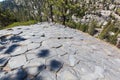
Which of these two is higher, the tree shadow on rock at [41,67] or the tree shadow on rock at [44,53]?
the tree shadow on rock at [44,53]

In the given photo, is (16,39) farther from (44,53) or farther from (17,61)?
(17,61)

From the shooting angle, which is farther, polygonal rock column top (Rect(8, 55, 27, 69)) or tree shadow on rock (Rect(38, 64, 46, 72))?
polygonal rock column top (Rect(8, 55, 27, 69))

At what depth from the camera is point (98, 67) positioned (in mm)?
5824

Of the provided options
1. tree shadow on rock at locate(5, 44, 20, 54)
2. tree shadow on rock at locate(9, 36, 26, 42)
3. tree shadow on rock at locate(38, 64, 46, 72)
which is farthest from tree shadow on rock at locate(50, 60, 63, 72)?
tree shadow on rock at locate(9, 36, 26, 42)

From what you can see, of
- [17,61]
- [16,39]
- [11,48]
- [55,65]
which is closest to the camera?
[55,65]

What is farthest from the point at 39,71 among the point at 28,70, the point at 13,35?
the point at 13,35

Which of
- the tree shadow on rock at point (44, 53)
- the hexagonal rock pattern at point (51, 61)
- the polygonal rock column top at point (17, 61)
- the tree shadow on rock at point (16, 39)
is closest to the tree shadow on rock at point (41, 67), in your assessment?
the hexagonal rock pattern at point (51, 61)

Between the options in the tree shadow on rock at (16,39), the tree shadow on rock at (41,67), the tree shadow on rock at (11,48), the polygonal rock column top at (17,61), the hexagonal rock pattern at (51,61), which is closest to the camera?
the hexagonal rock pattern at (51,61)

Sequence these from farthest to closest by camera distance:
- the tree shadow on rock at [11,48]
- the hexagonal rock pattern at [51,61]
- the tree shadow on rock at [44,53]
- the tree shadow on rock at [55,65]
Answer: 1. the tree shadow on rock at [11,48]
2. the tree shadow on rock at [44,53]
3. the tree shadow on rock at [55,65]
4. the hexagonal rock pattern at [51,61]

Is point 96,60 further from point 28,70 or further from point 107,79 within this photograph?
point 28,70

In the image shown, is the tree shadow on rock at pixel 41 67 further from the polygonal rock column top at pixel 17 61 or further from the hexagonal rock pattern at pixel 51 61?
the polygonal rock column top at pixel 17 61

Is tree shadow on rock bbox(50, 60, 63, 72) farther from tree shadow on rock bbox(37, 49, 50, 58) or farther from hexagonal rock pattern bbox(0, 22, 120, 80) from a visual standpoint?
tree shadow on rock bbox(37, 49, 50, 58)

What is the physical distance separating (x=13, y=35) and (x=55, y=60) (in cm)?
333

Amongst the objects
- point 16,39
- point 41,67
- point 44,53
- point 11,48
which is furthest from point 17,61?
point 16,39
